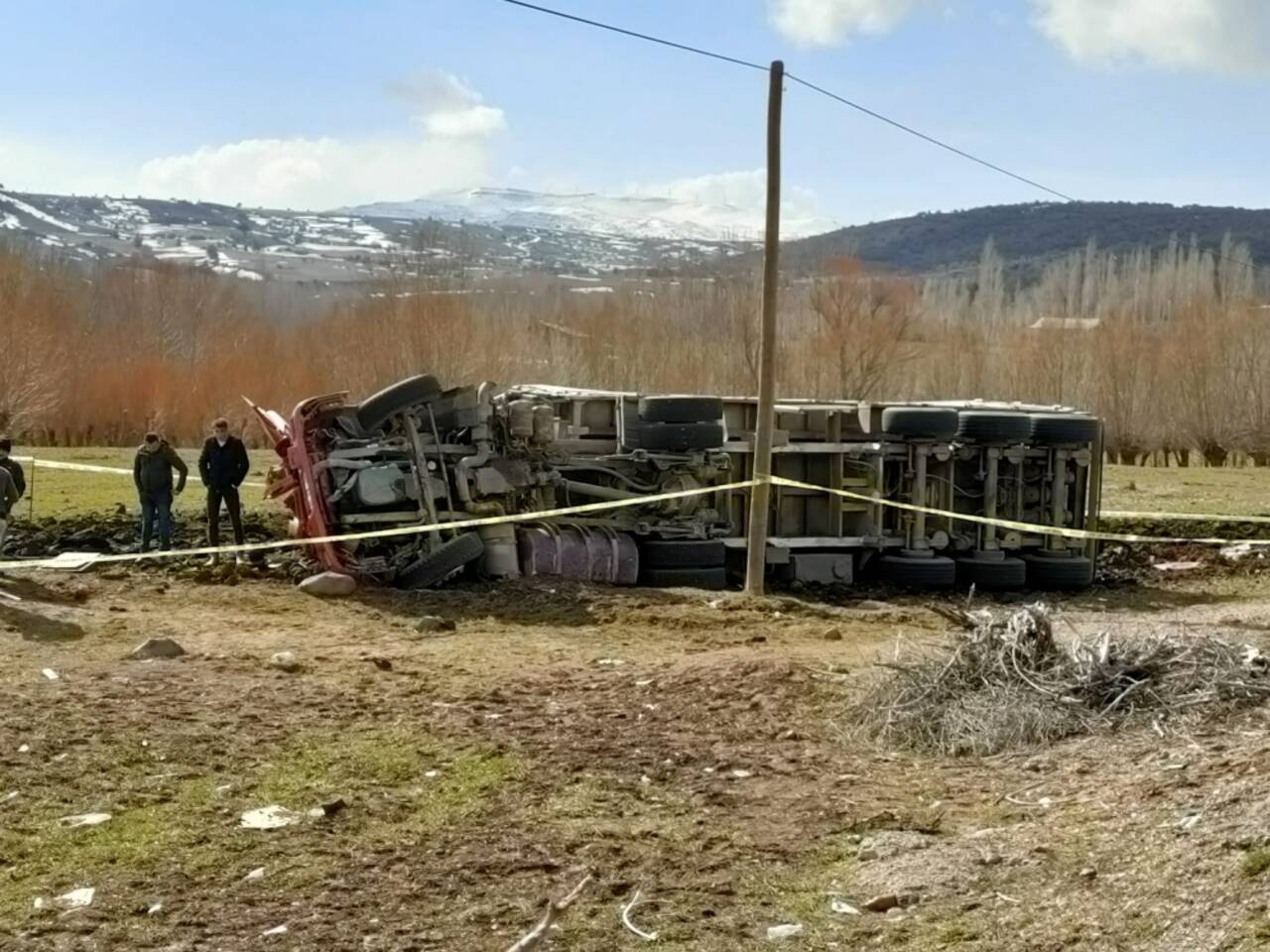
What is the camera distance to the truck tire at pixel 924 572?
14.9 m

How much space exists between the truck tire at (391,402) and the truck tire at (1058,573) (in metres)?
6.37

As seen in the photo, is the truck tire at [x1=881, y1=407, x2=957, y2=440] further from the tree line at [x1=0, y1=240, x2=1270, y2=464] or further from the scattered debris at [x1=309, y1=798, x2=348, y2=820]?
the tree line at [x1=0, y1=240, x2=1270, y2=464]

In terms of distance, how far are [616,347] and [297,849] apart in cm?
4735

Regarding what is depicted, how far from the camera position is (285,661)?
9.55 metres

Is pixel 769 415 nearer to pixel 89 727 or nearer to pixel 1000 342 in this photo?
pixel 89 727

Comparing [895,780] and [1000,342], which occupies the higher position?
[1000,342]

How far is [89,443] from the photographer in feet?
146

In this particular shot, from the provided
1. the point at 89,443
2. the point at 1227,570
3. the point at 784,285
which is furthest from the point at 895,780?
the point at 784,285

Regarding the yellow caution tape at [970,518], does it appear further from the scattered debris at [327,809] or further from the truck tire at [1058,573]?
the scattered debris at [327,809]

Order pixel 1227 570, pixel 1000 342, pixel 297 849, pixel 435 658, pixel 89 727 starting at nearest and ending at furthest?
pixel 297 849 < pixel 89 727 < pixel 435 658 < pixel 1227 570 < pixel 1000 342

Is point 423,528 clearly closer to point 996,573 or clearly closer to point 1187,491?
point 996,573

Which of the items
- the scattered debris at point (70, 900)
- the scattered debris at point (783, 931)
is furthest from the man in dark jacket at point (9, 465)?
the scattered debris at point (783, 931)

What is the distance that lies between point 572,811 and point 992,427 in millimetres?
9776

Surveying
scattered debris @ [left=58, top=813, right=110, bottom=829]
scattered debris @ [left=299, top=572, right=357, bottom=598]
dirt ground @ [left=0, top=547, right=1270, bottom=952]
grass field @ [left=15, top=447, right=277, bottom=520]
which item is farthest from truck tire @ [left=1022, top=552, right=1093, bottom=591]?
scattered debris @ [left=58, top=813, right=110, bottom=829]
